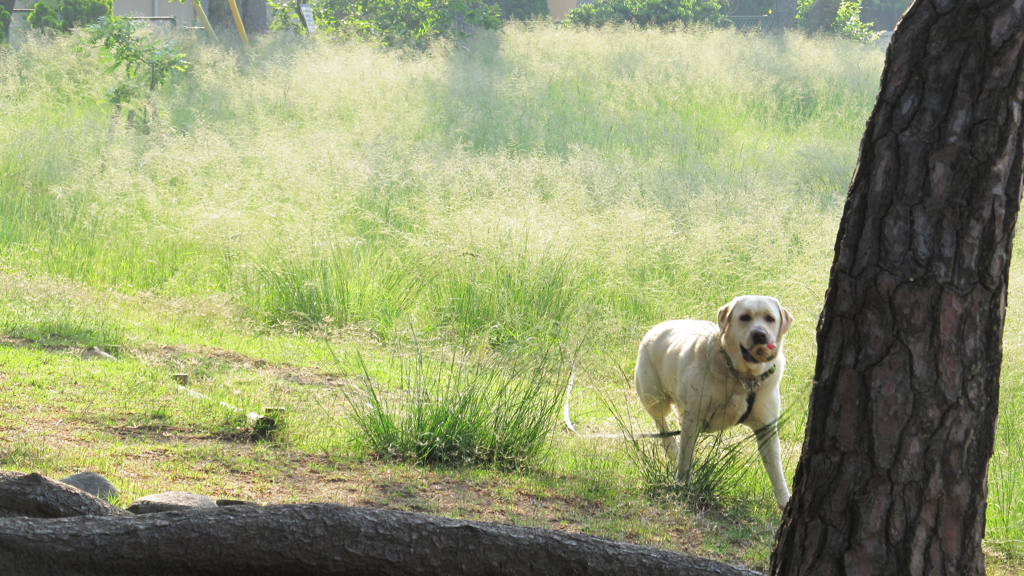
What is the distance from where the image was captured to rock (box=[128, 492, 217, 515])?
3178mm

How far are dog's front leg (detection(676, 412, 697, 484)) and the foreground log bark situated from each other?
2098 millimetres

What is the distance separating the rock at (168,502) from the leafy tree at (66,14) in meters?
21.6

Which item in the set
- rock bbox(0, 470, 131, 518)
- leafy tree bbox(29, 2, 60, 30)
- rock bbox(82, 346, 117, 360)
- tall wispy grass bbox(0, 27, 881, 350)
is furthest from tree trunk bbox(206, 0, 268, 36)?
rock bbox(0, 470, 131, 518)

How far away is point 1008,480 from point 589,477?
6.99 feet

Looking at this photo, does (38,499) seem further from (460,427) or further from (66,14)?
(66,14)

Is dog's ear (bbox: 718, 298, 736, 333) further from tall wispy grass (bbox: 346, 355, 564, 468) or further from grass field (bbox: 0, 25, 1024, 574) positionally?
tall wispy grass (bbox: 346, 355, 564, 468)

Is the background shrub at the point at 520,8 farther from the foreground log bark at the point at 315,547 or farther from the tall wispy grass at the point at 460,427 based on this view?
the foreground log bark at the point at 315,547

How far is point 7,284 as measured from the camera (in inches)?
301

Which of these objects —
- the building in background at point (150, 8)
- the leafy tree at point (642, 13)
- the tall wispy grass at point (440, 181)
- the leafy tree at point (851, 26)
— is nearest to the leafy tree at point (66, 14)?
the tall wispy grass at point (440, 181)

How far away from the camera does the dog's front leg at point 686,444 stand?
4.49 metres

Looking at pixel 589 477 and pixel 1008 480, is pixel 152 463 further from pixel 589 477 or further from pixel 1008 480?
pixel 1008 480

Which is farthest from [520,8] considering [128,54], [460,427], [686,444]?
[686,444]

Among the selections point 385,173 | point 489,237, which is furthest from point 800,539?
point 385,173

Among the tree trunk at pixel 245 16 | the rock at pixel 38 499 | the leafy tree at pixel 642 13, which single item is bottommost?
the rock at pixel 38 499
